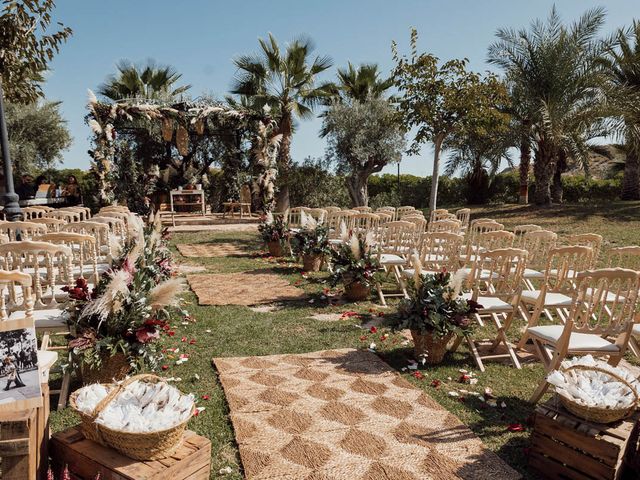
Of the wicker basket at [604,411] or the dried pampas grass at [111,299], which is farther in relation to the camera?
the dried pampas grass at [111,299]

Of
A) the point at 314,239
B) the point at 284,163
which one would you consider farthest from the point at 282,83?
the point at 314,239

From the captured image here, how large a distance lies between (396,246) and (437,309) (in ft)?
9.40

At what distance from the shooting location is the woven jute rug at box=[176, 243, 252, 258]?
10.1 m

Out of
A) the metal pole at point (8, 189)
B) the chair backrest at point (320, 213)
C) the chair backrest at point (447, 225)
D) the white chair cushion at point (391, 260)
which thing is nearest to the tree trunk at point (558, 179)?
the chair backrest at point (320, 213)

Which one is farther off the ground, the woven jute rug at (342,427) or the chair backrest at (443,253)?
the chair backrest at (443,253)

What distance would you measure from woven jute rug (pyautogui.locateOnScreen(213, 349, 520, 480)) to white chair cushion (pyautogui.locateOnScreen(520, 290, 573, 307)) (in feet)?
5.08

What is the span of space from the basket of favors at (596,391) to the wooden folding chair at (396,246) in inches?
144

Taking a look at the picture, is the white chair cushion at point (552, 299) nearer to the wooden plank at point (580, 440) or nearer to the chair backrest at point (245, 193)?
the wooden plank at point (580, 440)

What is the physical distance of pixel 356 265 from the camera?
20.7 ft

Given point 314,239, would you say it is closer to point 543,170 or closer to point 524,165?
point 543,170

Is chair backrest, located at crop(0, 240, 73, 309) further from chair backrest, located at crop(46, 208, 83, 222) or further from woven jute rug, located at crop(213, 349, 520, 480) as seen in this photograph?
chair backrest, located at crop(46, 208, 83, 222)

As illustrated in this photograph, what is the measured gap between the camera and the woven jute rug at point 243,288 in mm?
6402

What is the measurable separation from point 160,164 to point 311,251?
12938mm

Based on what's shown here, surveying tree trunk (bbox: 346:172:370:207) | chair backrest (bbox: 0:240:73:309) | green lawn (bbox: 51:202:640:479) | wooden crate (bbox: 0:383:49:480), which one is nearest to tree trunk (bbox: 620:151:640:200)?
tree trunk (bbox: 346:172:370:207)
